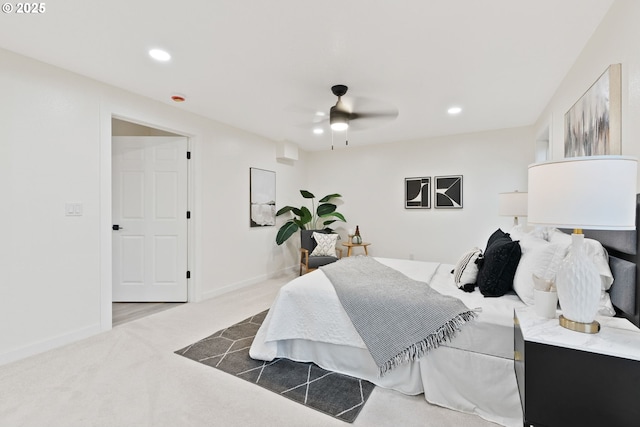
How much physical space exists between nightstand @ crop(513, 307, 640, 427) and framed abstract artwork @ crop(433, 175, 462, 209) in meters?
3.51

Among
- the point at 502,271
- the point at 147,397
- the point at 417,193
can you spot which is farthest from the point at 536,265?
the point at 417,193

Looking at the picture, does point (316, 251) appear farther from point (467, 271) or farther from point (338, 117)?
point (467, 271)

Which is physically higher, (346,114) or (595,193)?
(346,114)

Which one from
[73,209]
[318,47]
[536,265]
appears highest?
[318,47]

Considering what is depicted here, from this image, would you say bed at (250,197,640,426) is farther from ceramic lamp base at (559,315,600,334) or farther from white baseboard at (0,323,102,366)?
white baseboard at (0,323,102,366)

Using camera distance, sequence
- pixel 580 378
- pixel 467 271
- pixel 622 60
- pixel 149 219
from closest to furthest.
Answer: pixel 580 378
pixel 622 60
pixel 467 271
pixel 149 219

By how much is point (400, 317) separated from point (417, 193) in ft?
10.8

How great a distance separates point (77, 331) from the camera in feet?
8.61

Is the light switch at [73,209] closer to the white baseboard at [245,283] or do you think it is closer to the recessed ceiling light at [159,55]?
the recessed ceiling light at [159,55]

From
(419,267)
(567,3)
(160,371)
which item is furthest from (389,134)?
(160,371)

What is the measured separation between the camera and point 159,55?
229 centimetres

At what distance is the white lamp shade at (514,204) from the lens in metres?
3.20

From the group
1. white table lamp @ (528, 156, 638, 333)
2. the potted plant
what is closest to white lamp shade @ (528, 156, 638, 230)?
white table lamp @ (528, 156, 638, 333)

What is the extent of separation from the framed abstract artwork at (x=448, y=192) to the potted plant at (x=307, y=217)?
1.63 metres
